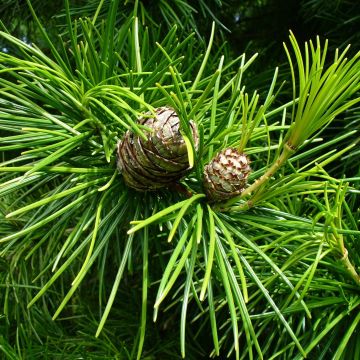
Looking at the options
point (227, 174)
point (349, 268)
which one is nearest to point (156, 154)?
point (227, 174)

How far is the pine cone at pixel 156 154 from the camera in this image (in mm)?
415

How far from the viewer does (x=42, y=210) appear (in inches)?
21.7

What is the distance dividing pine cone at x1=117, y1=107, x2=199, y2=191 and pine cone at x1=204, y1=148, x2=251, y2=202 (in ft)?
0.07

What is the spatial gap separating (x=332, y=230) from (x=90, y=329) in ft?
1.42

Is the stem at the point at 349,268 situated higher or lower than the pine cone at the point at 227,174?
lower

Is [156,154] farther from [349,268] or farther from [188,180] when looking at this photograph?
[349,268]

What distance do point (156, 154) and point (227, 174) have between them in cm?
6

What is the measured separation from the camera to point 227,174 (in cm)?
43

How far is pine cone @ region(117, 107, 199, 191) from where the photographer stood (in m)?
0.42

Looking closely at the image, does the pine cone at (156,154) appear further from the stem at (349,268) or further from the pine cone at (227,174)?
the stem at (349,268)

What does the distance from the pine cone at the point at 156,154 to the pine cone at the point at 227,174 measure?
0.02m

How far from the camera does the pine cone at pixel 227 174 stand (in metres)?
0.43

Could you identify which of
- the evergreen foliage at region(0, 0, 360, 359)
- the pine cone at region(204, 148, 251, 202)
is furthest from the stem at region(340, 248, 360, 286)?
the pine cone at region(204, 148, 251, 202)

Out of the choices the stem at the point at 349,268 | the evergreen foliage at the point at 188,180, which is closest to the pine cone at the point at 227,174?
the evergreen foliage at the point at 188,180
